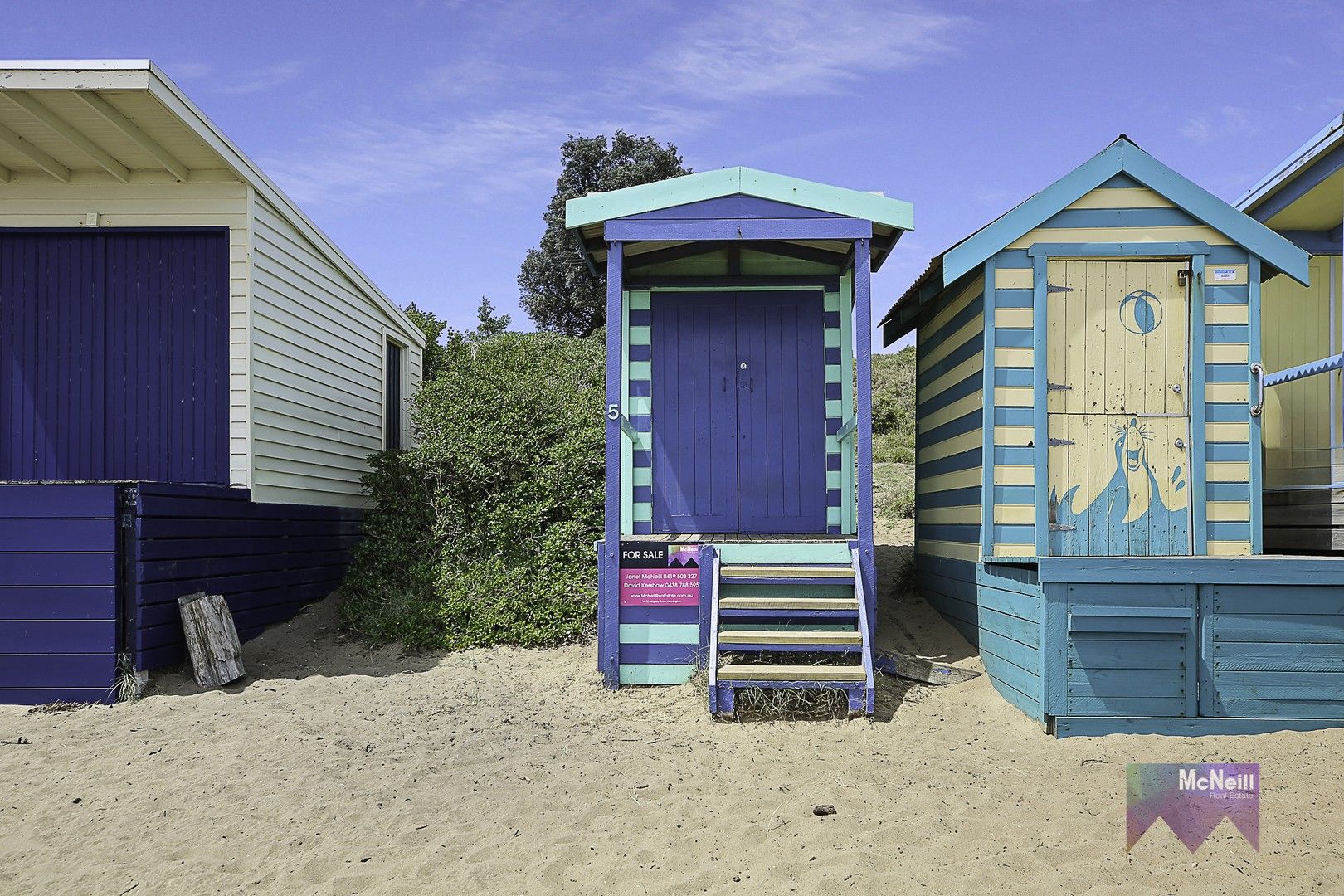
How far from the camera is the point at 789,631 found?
20.5 feet

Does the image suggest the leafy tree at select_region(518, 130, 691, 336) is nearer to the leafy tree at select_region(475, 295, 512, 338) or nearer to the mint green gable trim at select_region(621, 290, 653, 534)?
the leafy tree at select_region(475, 295, 512, 338)

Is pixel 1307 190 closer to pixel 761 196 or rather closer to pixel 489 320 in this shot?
pixel 761 196

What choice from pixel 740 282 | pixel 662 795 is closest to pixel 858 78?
pixel 740 282

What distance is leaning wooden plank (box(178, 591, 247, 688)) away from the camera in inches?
261

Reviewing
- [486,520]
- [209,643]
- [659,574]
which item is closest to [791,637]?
[659,574]

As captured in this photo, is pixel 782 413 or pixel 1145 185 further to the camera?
pixel 782 413

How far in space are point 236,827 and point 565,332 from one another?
23197 mm

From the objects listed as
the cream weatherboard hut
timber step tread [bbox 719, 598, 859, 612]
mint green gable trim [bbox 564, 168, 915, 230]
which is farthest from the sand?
mint green gable trim [bbox 564, 168, 915, 230]

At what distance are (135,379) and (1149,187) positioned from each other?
7.65 m

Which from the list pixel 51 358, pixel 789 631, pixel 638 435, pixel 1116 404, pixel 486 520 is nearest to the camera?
pixel 1116 404

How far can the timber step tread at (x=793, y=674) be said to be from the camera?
577 cm

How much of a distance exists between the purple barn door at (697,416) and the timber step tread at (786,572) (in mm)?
1231

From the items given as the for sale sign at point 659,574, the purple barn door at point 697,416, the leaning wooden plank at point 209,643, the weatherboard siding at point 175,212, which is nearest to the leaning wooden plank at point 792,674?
the for sale sign at point 659,574

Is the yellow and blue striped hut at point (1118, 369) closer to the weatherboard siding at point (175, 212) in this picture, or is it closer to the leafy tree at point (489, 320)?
the weatherboard siding at point (175, 212)
